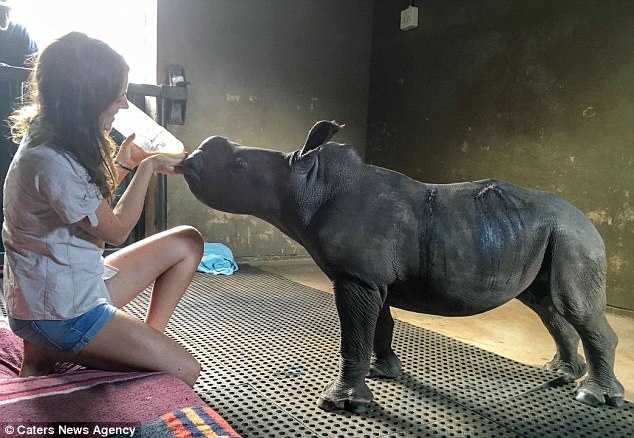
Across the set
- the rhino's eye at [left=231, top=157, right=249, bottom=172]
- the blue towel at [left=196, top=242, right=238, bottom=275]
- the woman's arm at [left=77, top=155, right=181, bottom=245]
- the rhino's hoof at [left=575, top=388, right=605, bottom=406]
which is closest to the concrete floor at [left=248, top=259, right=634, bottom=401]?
the rhino's hoof at [left=575, top=388, right=605, bottom=406]

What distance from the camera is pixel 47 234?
4.51 feet

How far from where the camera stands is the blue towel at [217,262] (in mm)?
3705

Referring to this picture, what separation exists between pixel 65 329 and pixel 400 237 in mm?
980

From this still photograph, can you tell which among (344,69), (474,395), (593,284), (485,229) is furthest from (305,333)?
(344,69)

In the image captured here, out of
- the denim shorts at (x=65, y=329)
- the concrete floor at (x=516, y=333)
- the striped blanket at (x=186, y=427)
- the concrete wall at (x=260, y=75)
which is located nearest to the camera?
the striped blanket at (x=186, y=427)

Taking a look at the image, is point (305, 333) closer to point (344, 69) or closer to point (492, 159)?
point (492, 159)

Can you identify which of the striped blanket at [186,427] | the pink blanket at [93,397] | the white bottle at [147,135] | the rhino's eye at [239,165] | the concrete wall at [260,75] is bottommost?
the striped blanket at [186,427]

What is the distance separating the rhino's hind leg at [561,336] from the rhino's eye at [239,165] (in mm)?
1065

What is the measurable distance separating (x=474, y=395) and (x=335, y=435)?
0.59 metres

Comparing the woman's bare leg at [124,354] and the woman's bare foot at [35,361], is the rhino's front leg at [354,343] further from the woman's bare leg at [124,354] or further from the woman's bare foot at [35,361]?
the woman's bare foot at [35,361]

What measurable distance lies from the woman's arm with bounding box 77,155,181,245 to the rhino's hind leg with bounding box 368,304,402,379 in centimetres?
93

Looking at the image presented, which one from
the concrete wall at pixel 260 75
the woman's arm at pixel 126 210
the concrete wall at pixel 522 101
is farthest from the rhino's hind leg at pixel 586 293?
the concrete wall at pixel 260 75

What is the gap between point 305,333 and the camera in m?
2.40

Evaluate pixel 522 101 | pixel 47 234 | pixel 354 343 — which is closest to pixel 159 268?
pixel 47 234
